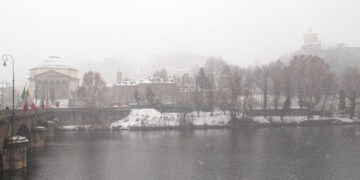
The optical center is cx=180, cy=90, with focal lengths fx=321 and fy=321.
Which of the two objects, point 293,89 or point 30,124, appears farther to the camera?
point 293,89

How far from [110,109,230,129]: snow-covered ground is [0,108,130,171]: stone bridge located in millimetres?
2997

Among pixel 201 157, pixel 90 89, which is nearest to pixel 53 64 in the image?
pixel 90 89

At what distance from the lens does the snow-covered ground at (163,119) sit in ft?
194

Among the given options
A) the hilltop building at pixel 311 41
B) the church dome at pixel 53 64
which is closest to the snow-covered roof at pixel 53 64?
the church dome at pixel 53 64

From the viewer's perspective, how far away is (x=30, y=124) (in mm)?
38062

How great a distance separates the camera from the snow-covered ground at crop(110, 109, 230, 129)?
5919cm

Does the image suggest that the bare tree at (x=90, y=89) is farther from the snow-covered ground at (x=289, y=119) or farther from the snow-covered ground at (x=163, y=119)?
the snow-covered ground at (x=289, y=119)

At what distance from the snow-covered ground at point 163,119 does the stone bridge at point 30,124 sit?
2997 mm

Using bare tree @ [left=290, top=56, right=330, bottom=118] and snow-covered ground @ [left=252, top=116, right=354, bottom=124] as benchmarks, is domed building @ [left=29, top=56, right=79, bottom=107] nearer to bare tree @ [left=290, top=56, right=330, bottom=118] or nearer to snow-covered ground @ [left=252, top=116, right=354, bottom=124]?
snow-covered ground @ [left=252, top=116, right=354, bottom=124]

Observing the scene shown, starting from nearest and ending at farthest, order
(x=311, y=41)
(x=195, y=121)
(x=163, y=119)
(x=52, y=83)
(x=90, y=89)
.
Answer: (x=195, y=121) < (x=163, y=119) < (x=90, y=89) < (x=52, y=83) < (x=311, y=41)

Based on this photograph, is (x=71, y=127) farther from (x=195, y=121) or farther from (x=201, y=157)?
(x=201, y=157)

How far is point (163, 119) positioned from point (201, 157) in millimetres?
29757

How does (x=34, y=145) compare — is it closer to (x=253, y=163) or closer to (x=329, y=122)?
(x=253, y=163)

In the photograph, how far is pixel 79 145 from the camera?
135 ft
